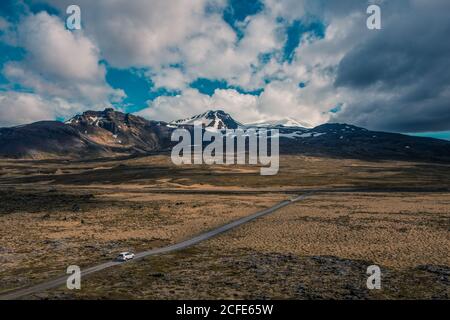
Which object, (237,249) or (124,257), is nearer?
(124,257)

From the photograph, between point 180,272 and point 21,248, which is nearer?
point 180,272

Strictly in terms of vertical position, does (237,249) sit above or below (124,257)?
below

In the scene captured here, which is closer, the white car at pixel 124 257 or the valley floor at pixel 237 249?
the valley floor at pixel 237 249

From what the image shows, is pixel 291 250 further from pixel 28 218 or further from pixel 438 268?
pixel 28 218

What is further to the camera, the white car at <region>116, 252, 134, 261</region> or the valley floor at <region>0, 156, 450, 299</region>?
the white car at <region>116, 252, 134, 261</region>

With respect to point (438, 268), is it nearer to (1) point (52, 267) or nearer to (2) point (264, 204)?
(1) point (52, 267)

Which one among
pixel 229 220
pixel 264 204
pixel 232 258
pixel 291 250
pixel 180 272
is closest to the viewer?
pixel 180 272

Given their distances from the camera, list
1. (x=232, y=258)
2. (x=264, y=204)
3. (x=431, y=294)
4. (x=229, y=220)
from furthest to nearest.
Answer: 1. (x=264, y=204)
2. (x=229, y=220)
3. (x=232, y=258)
4. (x=431, y=294)
